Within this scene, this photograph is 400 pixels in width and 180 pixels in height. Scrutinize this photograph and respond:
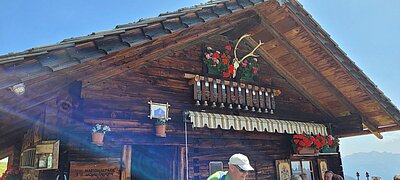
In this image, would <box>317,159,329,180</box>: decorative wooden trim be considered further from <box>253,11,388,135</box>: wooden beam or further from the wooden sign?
the wooden sign

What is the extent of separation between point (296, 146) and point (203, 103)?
108 inches

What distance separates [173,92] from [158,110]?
556 millimetres

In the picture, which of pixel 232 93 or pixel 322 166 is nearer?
pixel 232 93

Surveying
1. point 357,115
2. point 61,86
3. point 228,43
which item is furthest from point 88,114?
point 357,115

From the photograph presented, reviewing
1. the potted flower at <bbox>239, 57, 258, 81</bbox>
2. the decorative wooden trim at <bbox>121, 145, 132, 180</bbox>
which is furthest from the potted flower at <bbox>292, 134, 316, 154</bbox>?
the decorative wooden trim at <bbox>121, 145, 132, 180</bbox>

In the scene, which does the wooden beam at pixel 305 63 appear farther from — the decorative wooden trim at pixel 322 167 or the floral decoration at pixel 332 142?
the decorative wooden trim at pixel 322 167

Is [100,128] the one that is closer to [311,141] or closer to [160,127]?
[160,127]

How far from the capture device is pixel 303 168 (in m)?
7.46

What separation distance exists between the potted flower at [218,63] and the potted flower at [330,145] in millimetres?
3212

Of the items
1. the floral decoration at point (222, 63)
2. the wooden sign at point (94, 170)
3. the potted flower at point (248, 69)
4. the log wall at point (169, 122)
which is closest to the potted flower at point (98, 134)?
the log wall at point (169, 122)

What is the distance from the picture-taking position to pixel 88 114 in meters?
4.78

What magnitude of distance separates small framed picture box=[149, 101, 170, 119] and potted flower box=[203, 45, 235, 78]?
1.47m

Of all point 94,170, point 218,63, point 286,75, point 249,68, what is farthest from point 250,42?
point 94,170

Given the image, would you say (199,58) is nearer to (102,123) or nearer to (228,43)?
(228,43)
